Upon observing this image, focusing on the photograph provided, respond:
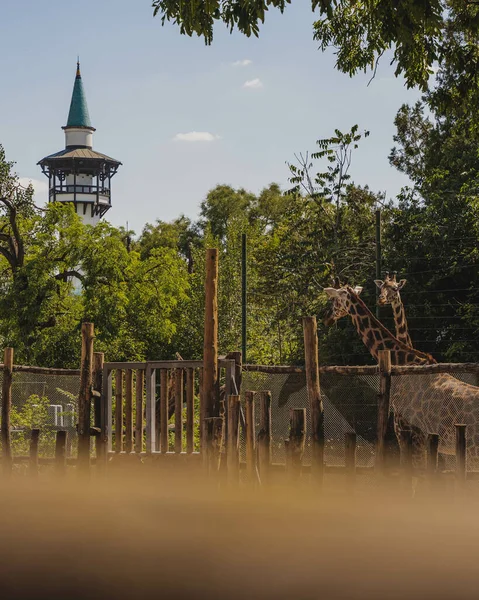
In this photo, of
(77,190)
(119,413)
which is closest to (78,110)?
(77,190)

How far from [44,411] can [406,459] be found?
8.79 m

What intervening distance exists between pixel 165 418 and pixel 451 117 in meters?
14.3

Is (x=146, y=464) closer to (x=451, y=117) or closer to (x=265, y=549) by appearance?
(x=265, y=549)

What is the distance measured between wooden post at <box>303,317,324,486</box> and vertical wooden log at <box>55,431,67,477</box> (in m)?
3.62

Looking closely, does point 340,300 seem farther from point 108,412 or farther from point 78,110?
point 78,110

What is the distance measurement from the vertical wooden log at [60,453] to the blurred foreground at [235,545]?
0.96ft

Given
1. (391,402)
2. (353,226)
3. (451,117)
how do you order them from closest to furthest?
(391,402) < (451,117) < (353,226)

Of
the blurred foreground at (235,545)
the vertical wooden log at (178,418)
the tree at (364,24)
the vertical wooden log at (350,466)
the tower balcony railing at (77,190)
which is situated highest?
the tower balcony railing at (77,190)

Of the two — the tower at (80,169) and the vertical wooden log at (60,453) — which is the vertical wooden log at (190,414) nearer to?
the vertical wooden log at (60,453)

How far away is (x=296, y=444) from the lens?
13570 millimetres

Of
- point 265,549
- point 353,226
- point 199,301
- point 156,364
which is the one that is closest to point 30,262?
point 199,301

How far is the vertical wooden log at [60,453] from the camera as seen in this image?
590 inches

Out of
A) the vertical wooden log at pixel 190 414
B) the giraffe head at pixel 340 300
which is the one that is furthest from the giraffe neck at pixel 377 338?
the vertical wooden log at pixel 190 414

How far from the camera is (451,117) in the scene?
90.4 feet
